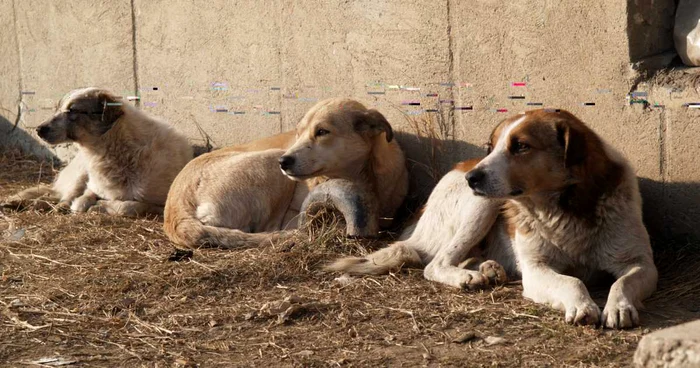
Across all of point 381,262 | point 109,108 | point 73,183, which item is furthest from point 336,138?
point 73,183

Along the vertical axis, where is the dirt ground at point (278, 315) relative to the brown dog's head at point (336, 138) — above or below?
below

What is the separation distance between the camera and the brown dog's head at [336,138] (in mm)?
6684

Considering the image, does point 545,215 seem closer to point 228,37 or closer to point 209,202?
point 209,202

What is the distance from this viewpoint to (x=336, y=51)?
290 inches

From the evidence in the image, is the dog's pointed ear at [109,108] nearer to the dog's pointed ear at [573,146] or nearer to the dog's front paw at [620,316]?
the dog's pointed ear at [573,146]

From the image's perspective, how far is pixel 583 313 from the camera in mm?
4520

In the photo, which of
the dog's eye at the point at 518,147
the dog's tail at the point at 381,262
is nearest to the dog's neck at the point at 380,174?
the dog's tail at the point at 381,262

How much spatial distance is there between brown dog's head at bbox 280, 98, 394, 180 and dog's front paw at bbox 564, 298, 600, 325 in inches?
96.6

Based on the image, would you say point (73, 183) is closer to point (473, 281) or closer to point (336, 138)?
point (336, 138)

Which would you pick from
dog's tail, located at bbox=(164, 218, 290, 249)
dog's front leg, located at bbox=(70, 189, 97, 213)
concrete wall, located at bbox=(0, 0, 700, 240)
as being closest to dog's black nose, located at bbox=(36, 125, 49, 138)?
dog's front leg, located at bbox=(70, 189, 97, 213)

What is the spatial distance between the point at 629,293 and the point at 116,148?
5061 millimetres

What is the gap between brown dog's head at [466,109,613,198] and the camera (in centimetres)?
488

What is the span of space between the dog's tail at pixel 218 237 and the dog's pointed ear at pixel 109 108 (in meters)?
2.01

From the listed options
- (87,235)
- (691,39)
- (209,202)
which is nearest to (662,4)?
(691,39)
